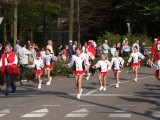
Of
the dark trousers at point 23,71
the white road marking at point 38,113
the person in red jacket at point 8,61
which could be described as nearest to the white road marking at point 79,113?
the white road marking at point 38,113

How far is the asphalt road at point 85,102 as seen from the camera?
14.5 meters

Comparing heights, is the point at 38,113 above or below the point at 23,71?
below

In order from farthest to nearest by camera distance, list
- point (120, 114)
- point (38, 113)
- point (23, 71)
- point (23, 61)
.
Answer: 1. point (23, 61)
2. point (23, 71)
3. point (38, 113)
4. point (120, 114)

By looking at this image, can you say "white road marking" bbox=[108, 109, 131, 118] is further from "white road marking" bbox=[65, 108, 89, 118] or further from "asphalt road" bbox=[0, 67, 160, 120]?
"white road marking" bbox=[65, 108, 89, 118]

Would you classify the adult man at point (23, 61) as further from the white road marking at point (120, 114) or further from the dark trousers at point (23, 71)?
the white road marking at point (120, 114)

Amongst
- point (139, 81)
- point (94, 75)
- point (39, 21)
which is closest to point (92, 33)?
point (39, 21)

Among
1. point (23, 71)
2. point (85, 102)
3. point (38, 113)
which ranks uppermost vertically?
point (23, 71)

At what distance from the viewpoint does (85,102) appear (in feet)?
57.8

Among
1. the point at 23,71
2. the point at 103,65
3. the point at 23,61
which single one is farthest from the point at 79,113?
the point at 23,61

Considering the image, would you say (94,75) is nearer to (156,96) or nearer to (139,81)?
(139,81)

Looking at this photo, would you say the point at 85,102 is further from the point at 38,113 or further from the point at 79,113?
the point at 38,113

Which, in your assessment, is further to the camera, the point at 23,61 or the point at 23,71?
the point at 23,61

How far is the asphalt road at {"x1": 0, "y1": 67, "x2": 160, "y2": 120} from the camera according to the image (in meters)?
14.5

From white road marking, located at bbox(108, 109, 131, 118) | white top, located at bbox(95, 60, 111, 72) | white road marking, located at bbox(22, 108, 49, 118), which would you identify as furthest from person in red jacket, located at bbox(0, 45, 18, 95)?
white road marking, located at bbox(108, 109, 131, 118)
